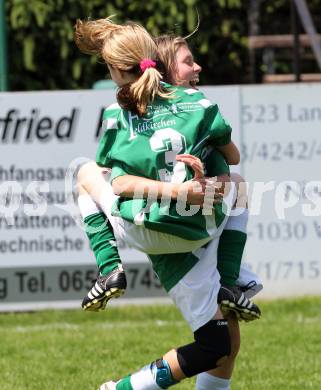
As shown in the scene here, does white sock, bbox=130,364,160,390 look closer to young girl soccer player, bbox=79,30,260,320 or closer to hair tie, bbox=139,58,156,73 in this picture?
young girl soccer player, bbox=79,30,260,320

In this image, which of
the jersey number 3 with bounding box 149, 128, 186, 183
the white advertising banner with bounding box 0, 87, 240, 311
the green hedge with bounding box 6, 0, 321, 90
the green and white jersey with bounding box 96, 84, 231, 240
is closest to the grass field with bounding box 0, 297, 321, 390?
the white advertising banner with bounding box 0, 87, 240, 311

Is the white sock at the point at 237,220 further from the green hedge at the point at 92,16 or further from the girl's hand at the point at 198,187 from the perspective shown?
the green hedge at the point at 92,16

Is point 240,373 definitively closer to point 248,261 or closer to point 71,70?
point 248,261

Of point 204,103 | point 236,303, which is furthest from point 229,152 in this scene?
point 236,303

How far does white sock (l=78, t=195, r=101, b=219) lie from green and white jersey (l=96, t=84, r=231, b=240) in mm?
399

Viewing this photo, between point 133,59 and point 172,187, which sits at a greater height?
point 133,59

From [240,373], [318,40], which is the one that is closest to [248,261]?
[240,373]

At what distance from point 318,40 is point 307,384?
711 cm

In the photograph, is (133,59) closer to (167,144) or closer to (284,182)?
(167,144)

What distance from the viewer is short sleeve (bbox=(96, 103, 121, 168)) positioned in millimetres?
4723

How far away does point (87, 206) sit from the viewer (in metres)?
5.09

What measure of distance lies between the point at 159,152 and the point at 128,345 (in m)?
2.82

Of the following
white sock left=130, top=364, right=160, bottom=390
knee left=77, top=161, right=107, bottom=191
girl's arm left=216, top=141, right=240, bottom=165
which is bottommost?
white sock left=130, top=364, right=160, bottom=390

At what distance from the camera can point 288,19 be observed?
14.0 metres
